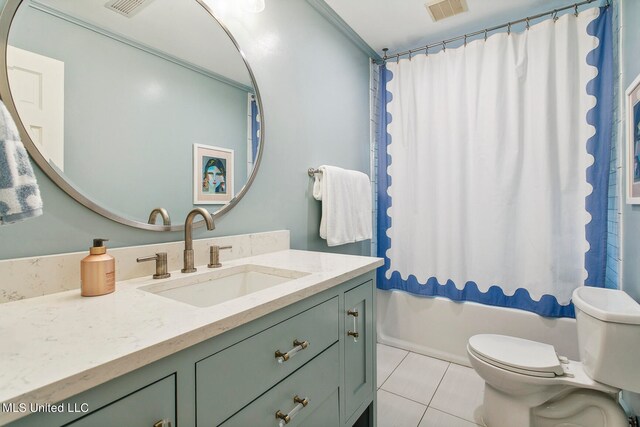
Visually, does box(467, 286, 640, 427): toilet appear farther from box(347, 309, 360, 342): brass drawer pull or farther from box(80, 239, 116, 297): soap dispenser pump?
box(80, 239, 116, 297): soap dispenser pump

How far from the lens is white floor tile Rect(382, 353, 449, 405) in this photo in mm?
1818

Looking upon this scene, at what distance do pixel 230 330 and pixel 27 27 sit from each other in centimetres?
97

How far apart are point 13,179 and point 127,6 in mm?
762

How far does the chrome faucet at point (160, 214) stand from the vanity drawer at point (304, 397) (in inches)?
26.8

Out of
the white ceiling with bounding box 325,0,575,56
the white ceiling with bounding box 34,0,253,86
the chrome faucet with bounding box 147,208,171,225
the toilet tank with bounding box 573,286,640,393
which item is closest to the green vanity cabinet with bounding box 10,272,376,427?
the chrome faucet with bounding box 147,208,171,225

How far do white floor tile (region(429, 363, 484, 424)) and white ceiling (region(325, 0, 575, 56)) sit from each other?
7.82 ft

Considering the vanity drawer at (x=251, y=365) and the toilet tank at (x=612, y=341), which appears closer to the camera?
the vanity drawer at (x=251, y=365)

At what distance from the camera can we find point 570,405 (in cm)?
135

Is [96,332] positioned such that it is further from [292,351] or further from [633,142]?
[633,142]

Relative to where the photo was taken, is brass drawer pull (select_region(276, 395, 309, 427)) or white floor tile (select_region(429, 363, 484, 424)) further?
white floor tile (select_region(429, 363, 484, 424))

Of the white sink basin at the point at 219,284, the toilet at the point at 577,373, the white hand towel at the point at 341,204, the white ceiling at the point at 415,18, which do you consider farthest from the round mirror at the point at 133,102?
the toilet at the point at 577,373

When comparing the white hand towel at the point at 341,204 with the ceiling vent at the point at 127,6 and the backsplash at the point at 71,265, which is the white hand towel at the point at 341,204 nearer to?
the backsplash at the point at 71,265

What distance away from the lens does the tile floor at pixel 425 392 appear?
1594 mm

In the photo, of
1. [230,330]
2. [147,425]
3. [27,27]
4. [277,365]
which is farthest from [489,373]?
[27,27]
